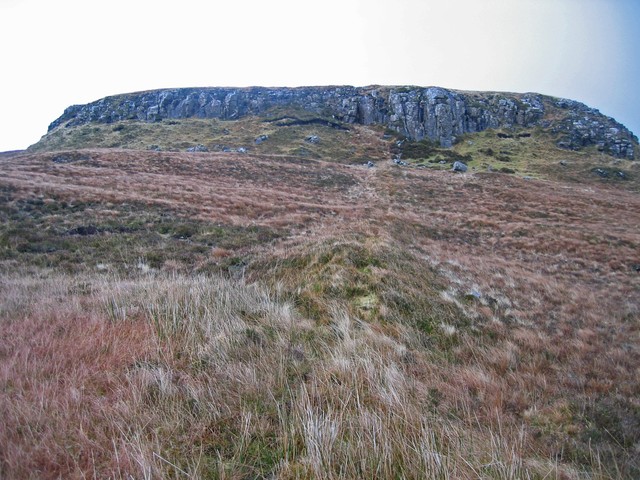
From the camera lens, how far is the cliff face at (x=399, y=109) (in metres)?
78.1

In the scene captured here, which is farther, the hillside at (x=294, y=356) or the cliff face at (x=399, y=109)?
the cliff face at (x=399, y=109)

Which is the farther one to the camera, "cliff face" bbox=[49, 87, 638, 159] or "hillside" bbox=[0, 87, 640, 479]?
"cliff face" bbox=[49, 87, 638, 159]

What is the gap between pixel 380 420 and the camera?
7.73ft

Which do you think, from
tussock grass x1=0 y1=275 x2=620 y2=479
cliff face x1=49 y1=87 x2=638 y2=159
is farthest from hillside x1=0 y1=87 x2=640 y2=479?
cliff face x1=49 y1=87 x2=638 y2=159

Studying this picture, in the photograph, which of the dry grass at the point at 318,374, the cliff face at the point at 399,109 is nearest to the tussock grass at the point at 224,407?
the dry grass at the point at 318,374

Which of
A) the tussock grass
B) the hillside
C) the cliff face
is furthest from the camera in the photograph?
the cliff face

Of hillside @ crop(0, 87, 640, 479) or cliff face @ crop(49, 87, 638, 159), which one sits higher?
cliff face @ crop(49, 87, 638, 159)

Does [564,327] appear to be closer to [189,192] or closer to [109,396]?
[109,396]

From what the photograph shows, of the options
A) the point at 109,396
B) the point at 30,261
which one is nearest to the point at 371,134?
the point at 30,261

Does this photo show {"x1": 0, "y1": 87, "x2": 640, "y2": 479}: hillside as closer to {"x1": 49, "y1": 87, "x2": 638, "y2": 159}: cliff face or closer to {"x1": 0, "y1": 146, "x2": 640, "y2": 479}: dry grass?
{"x1": 0, "y1": 146, "x2": 640, "y2": 479}: dry grass

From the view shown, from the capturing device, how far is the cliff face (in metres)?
78.1

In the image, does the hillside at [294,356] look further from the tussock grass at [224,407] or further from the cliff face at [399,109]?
the cliff face at [399,109]

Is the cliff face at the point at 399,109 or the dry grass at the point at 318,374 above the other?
the cliff face at the point at 399,109

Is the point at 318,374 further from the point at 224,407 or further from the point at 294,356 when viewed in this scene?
the point at 224,407
